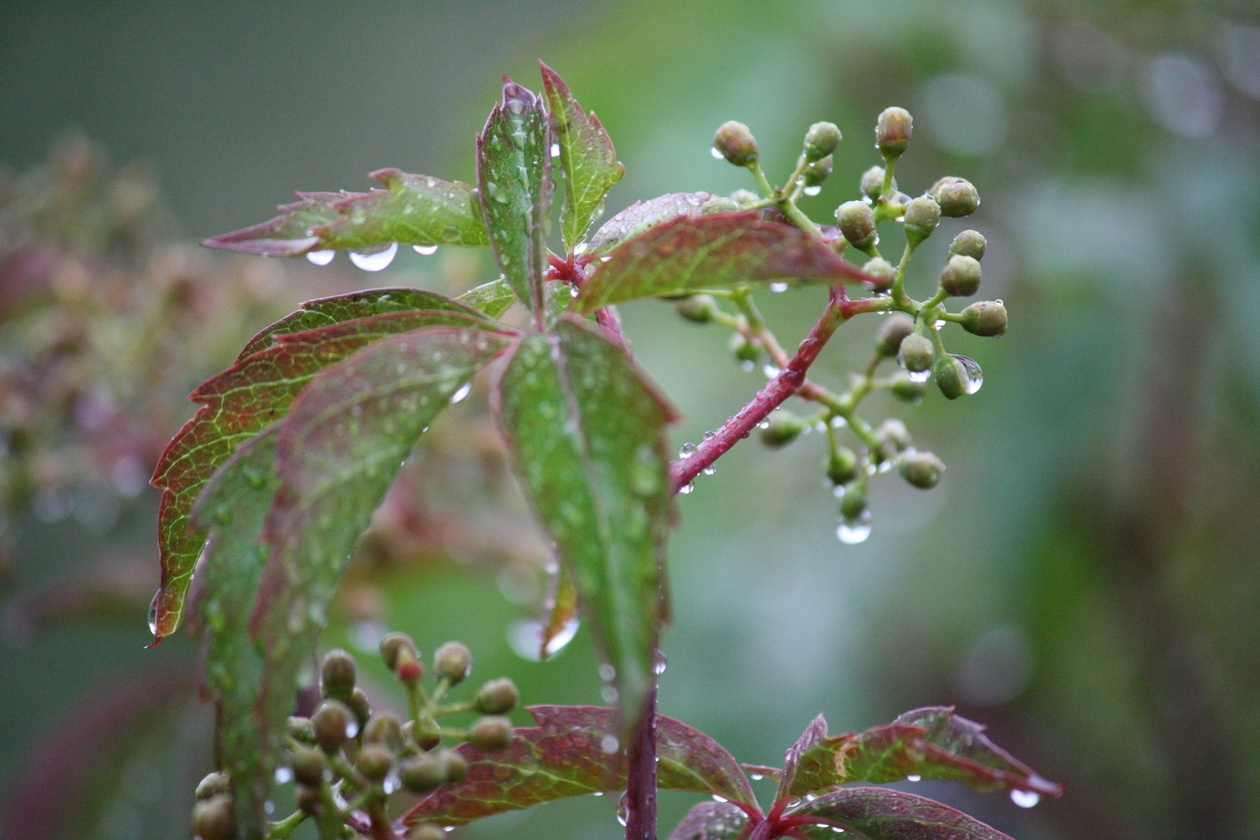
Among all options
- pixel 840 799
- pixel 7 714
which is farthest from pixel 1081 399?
pixel 7 714

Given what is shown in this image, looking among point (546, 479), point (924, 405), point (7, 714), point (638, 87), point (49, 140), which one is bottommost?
point (7, 714)

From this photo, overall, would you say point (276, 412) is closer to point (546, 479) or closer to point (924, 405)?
point (546, 479)

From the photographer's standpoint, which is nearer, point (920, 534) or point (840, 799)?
point (840, 799)

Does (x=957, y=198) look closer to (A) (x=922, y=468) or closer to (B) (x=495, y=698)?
(A) (x=922, y=468)

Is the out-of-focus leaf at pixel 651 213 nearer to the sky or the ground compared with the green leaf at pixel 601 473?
nearer to the sky

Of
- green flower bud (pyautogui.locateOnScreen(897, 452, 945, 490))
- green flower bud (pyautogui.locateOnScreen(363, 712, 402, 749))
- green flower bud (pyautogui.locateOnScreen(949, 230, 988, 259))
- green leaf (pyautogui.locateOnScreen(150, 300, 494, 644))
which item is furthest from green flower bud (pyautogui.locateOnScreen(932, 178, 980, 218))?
green flower bud (pyautogui.locateOnScreen(363, 712, 402, 749))

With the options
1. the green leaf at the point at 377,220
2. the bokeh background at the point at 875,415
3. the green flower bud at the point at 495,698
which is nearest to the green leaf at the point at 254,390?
the green leaf at the point at 377,220

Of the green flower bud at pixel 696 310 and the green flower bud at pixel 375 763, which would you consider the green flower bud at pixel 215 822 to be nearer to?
the green flower bud at pixel 375 763
